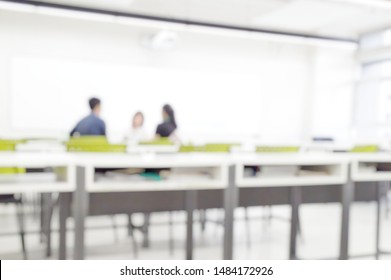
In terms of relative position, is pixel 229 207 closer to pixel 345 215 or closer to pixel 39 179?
pixel 345 215

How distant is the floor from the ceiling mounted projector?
3700 mm

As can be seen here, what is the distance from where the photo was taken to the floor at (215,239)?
3420 mm

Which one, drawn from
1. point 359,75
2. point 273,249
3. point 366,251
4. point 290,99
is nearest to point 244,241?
point 273,249

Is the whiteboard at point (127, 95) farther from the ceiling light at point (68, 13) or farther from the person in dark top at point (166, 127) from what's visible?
the person in dark top at point (166, 127)

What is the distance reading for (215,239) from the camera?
13.0 feet

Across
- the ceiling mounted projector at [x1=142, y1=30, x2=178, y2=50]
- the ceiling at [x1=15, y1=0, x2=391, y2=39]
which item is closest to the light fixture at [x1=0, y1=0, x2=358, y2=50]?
the ceiling at [x1=15, y1=0, x2=391, y2=39]

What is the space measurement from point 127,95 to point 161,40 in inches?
48.2

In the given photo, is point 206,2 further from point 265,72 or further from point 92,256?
point 92,256

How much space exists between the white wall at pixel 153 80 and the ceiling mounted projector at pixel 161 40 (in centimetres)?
24

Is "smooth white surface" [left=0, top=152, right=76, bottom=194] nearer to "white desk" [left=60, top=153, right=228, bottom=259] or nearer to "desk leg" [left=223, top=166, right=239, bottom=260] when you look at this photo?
"white desk" [left=60, top=153, right=228, bottom=259]


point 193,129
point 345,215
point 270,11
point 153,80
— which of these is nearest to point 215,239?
point 345,215

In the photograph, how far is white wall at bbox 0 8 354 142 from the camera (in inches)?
281

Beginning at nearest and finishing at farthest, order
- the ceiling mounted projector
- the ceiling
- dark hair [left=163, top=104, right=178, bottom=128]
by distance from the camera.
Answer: dark hair [left=163, top=104, right=178, bottom=128] < the ceiling < the ceiling mounted projector

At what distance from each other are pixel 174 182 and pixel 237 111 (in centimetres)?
651
